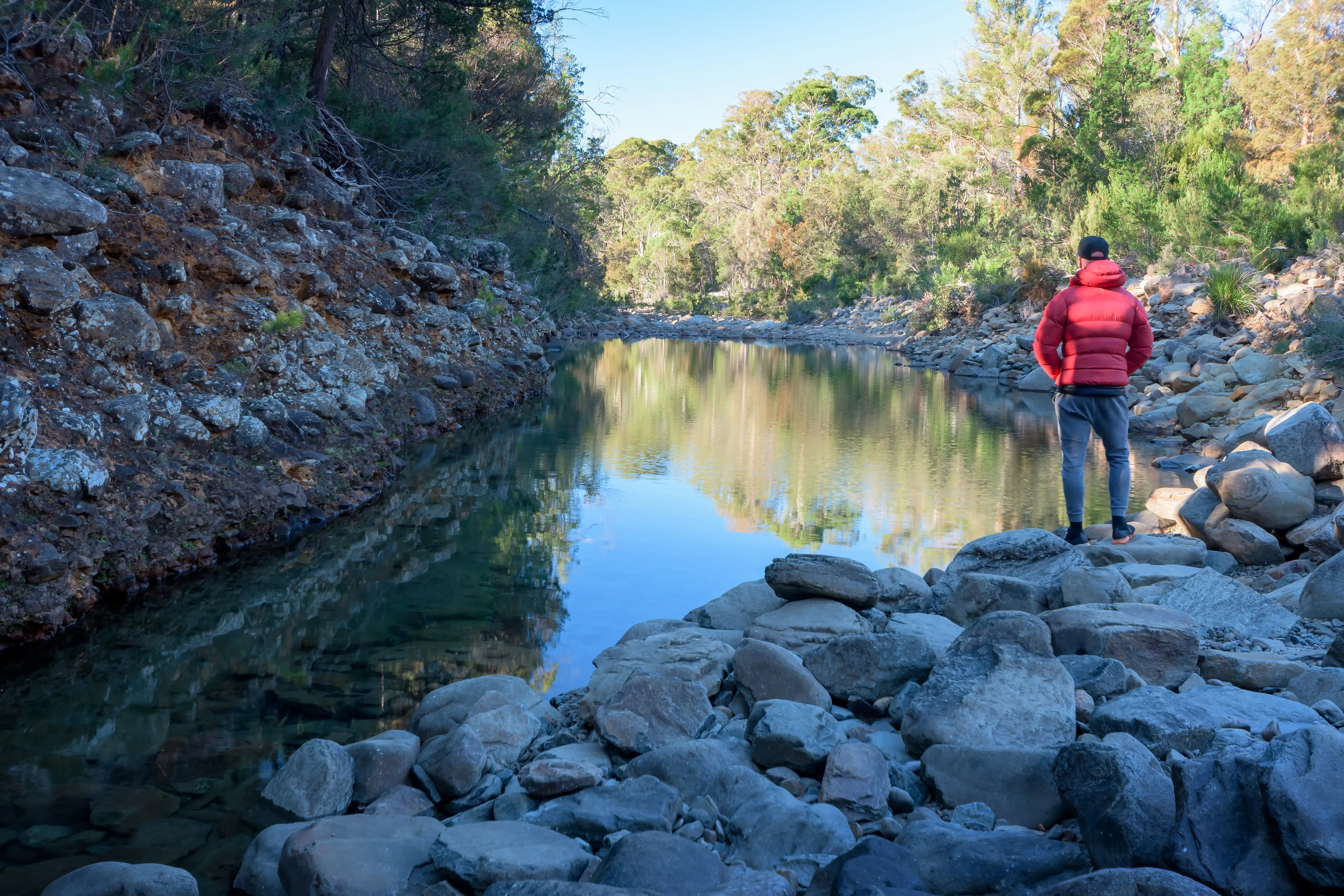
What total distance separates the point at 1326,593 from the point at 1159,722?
2.01m

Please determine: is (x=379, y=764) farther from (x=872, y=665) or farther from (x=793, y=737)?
(x=872, y=665)

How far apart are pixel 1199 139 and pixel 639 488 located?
19.8m

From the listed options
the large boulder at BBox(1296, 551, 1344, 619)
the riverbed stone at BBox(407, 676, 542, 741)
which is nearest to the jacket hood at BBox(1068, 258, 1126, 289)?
the large boulder at BBox(1296, 551, 1344, 619)

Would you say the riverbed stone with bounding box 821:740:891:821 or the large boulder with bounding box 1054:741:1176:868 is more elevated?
the large boulder with bounding box 1054:741:1176:868

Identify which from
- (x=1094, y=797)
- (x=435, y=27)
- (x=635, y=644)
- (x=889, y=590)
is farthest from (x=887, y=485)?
(x=435, y=27)

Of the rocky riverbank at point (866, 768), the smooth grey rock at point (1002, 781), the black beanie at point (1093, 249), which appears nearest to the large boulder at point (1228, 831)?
the rocky riverbank at point (866, 768)

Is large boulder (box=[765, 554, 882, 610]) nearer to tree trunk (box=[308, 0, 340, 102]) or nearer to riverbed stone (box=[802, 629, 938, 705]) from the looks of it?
riverbed stone (box=[802, 629, 938, 705])

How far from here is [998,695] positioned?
3.41 meters

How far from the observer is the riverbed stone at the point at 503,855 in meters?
2.60

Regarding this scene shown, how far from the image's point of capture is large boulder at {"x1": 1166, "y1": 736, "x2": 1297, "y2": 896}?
2223mm

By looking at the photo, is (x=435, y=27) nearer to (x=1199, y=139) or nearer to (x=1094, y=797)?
(x=1094, y=797)

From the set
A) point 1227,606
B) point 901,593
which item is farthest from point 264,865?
point 1227,606

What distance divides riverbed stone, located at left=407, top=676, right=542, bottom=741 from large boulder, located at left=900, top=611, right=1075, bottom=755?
1637 millimetres

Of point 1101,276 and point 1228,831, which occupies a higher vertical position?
point 1101,276
